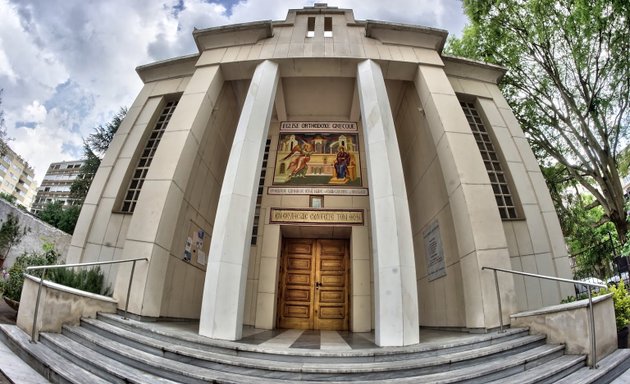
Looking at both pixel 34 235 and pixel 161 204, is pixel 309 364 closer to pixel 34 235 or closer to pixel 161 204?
pixel 161 204

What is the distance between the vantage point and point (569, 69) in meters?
10.3

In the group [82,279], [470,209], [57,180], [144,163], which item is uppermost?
[57,180]

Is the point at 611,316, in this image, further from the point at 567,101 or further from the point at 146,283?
the point at 567,101

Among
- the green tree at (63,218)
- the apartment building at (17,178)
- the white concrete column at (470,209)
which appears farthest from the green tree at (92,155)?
the apartment building at (17,178)

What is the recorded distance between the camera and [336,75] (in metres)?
8.55

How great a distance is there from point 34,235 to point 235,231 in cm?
1620

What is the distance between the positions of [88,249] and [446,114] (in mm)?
9846

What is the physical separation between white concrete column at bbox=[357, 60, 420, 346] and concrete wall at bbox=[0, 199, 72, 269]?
55.3ft

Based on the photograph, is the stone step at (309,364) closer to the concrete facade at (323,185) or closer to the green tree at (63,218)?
the concrete facade at (323,185)

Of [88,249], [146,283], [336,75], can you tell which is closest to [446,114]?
[336,75]

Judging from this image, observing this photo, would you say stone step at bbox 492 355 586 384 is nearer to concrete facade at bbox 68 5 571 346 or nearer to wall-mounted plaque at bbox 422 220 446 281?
concrete facade at bbox 68 5 571 346

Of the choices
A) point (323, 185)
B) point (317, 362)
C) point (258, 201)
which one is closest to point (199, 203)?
point (258, 201)

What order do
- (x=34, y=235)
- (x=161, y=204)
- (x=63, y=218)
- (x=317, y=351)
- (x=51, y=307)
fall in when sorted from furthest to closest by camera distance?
(x=63, y=218) < (x=34, y=235) < (x=161, y=204) < (x=51, y=307) < (x=317, y=351)

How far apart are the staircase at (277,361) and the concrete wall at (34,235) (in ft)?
45.4
